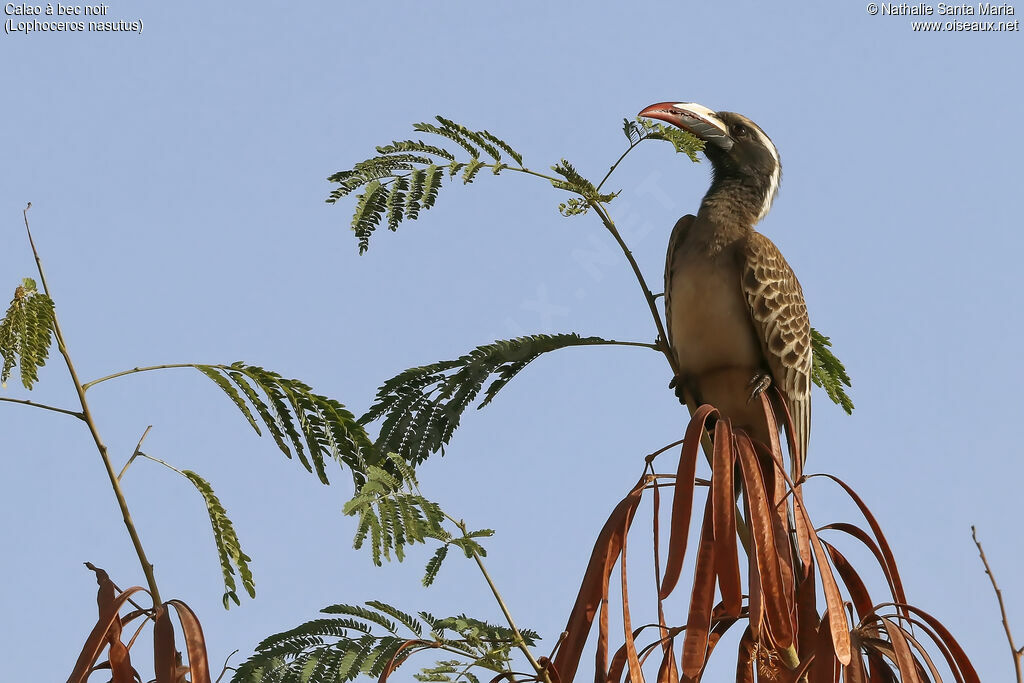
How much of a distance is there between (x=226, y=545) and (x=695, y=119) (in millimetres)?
3287

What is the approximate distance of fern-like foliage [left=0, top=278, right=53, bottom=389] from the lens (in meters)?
2.77

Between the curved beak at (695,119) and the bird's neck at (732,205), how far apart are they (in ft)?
0.61

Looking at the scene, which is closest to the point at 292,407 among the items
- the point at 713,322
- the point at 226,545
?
the point at 226,545

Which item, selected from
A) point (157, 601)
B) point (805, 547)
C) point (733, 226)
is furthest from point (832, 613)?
point (733, 226)

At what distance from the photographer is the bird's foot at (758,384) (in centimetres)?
458

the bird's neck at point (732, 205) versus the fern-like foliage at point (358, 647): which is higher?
the bird's neck at point (732, 205)

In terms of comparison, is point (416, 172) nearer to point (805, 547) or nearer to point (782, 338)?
point (805, 547)

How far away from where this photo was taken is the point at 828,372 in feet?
15.2

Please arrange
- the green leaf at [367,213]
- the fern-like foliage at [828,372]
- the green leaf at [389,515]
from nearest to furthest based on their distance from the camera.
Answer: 1. the green leaf at [389,515]
2. the green leaf at [367,213]
3. the fern-like foliage at [828,372]

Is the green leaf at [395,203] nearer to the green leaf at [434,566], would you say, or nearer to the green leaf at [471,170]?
the green leaf at [471,170]

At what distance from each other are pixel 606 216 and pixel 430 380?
2.62ft

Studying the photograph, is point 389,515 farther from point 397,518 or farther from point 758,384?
point 758,384

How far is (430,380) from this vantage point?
143 inches

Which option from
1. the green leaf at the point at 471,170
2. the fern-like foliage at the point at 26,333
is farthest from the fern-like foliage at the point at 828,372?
the fern-like foliage at the point at 26,333
